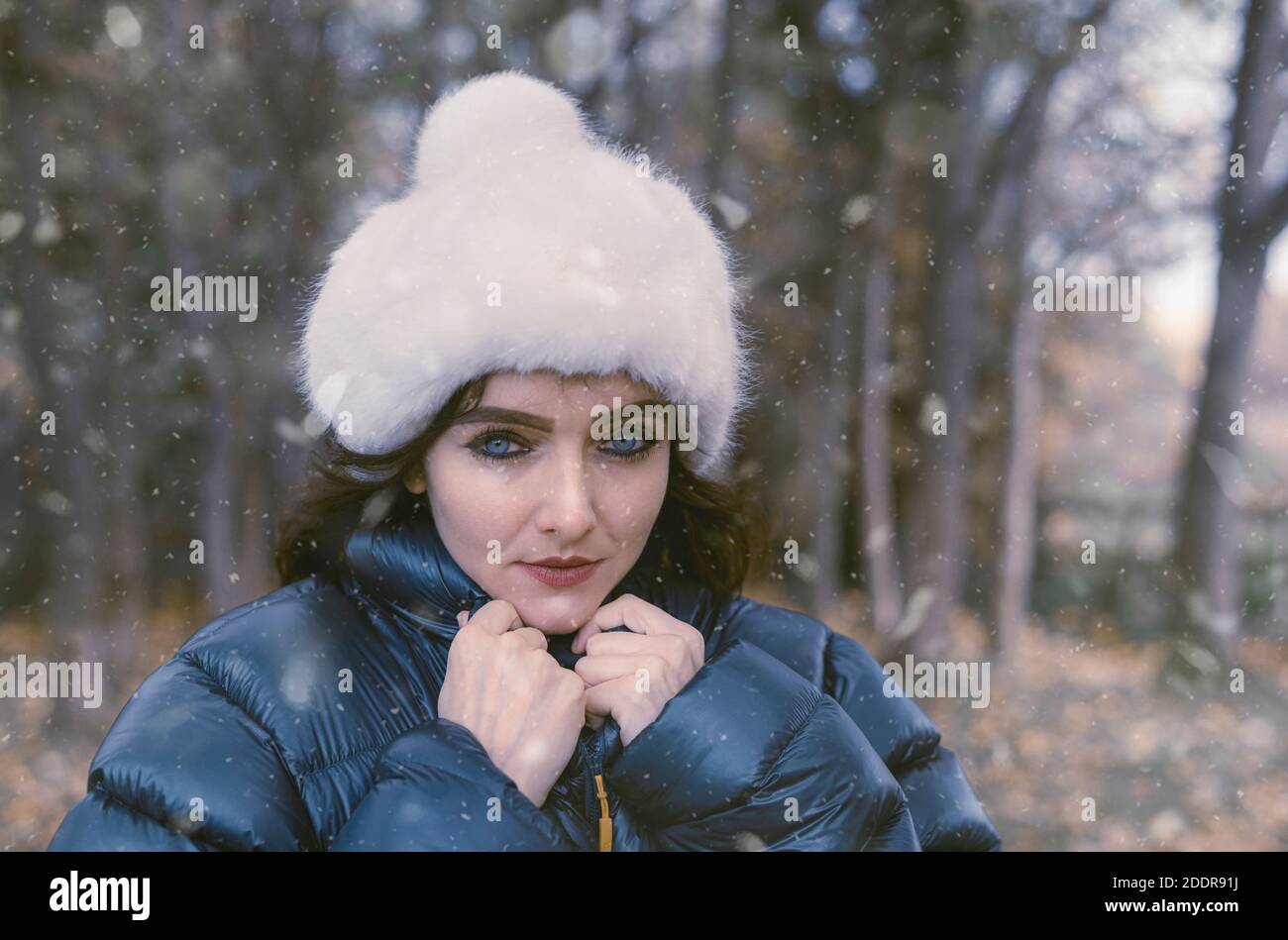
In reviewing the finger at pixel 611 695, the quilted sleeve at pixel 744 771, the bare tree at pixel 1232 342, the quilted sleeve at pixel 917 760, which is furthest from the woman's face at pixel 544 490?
the bare tree at pixel 1232 342

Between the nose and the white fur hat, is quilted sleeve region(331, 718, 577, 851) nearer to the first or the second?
the nose

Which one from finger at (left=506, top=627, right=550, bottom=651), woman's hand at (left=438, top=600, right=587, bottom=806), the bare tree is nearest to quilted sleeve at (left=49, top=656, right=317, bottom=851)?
woman's hand at (left=438, top=600, right=587, bottom=806)

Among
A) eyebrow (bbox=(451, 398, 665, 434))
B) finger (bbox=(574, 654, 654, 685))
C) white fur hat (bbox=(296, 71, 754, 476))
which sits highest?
white fur hat (bbox=(296, 71, 754, 476))

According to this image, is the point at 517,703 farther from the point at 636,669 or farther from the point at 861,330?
the point at 861,330

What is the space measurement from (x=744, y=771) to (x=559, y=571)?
36cm

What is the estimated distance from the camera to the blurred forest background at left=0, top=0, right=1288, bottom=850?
166 cm

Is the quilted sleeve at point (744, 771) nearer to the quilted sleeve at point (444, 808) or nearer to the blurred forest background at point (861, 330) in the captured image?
the quilted sleeve at point (444, 808)

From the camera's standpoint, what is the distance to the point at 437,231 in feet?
3.92

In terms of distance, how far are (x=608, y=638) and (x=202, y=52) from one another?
4.49 ft

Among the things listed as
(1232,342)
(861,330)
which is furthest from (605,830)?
(1232,342)

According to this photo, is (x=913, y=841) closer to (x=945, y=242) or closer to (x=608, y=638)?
(x=608, y=638)

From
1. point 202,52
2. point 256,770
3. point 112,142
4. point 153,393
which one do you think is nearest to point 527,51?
point 202,52

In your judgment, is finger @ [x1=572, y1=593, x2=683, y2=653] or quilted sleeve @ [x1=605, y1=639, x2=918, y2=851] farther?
finger @ [x1=572, y1=593, x2=683, y2=653]

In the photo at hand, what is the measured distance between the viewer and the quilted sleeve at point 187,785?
105 centimetres
